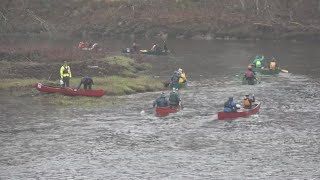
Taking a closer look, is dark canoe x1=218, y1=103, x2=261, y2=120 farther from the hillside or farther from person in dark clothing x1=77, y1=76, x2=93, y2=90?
the hillside

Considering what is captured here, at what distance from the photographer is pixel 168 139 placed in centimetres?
3831

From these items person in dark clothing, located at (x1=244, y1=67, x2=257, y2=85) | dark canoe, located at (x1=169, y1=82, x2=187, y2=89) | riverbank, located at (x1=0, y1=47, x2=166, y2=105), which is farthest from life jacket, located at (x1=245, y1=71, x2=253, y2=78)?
riverbank, located at (x1=0, y1=47, x2=166, y2=105)

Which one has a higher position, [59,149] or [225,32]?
[225,32]

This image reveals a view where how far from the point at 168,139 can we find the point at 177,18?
3854 inches

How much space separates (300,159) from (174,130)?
9350 mm

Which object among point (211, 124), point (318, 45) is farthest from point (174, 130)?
point (318, 45)

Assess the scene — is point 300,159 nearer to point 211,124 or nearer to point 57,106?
point 211,124

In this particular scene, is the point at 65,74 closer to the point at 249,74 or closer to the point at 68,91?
the point at 68,91

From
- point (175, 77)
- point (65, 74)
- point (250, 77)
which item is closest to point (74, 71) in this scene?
point (65, 74)

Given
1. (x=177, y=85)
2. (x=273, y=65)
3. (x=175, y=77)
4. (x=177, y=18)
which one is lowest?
(x=177, y=85)

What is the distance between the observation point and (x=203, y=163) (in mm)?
33406

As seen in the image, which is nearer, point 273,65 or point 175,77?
point 175,77

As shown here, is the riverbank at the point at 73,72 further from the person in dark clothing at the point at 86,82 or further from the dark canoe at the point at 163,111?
the dark canoe at the point at 163,111

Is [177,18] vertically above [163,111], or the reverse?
[177,18]
